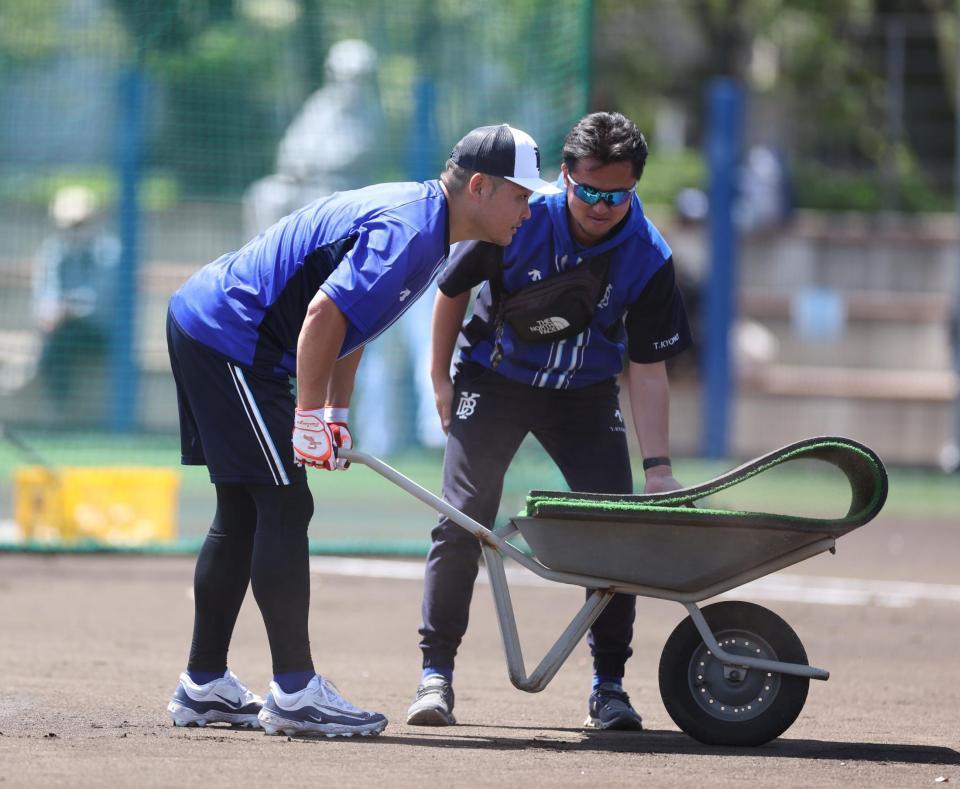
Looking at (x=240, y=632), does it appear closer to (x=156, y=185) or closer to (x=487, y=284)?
(x=487, y=284)

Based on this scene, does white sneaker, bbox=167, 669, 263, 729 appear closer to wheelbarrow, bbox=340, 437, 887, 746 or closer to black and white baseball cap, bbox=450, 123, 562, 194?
wheelbarrow, bbox=340, 437, 887, 746

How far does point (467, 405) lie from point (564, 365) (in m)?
0.35

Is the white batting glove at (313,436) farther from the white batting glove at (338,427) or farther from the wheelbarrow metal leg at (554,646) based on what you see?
the wheelbarrow metal leg at (554,646)

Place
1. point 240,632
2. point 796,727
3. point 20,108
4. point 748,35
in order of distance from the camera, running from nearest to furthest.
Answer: point 796,727 < point 240,632 < point 20,108 < point 748,35

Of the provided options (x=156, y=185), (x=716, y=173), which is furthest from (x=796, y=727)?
(x=716, y=173)

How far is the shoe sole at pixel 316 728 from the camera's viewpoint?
5059 mm

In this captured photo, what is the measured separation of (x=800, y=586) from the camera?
941 cm

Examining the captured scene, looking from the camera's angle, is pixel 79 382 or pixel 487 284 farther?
pixel 79 382

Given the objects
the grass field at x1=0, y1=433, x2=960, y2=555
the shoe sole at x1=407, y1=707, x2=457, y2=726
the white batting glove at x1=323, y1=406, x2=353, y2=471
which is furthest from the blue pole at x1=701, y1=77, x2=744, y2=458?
the white batting glove at x1=323, y1=406, x2=353, y2=471

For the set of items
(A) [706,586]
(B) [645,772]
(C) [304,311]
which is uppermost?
(C) [304,311]

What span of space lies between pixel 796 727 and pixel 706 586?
843 mm

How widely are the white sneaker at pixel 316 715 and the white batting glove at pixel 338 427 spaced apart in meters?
0.68

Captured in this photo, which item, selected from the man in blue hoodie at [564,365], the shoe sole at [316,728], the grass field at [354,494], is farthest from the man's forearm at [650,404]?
the grass field at [354,494]

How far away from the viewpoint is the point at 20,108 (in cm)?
1012
